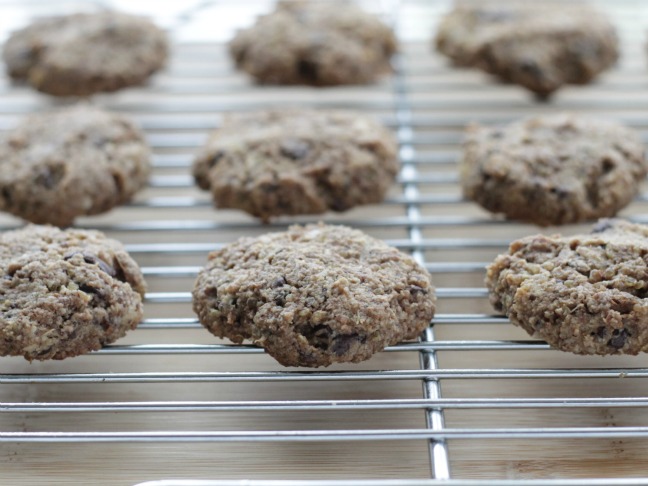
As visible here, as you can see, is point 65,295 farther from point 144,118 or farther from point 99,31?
point 99,31

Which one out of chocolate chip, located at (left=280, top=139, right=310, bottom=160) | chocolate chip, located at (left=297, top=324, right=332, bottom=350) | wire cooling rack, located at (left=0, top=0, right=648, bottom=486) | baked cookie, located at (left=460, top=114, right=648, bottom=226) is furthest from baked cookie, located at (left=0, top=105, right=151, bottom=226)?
baked cookie, located at (left=460, top=114, right=648, bottom=226)

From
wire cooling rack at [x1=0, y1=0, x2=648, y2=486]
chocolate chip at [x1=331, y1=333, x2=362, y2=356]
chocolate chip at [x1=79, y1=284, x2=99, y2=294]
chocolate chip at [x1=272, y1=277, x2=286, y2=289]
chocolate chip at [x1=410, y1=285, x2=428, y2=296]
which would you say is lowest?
wire cooling rack at [x1=0, y1=0, x2=648, y2=486]

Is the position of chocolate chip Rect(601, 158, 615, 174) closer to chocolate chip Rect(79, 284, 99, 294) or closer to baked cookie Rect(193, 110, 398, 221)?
baked cookie Rect(193, 110, 398, 221)

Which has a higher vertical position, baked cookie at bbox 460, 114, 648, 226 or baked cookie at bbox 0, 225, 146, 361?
baked cookie at bbox 460, 114, 648, 226

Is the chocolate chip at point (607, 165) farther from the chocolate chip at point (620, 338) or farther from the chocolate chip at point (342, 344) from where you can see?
the chocolate chip at point (342, 344)

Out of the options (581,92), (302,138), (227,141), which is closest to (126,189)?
(227,141)

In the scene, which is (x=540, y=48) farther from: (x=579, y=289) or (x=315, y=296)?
(x=315, y=296)
